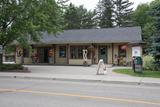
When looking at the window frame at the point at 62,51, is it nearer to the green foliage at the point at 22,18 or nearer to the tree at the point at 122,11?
the green foliage at the point at 22,18

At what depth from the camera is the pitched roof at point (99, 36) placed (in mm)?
34625

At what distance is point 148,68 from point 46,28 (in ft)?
31.7

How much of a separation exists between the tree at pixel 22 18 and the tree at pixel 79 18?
50056mm

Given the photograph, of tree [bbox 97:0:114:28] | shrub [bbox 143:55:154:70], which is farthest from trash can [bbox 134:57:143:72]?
tree [bbox 97:0:114:28]

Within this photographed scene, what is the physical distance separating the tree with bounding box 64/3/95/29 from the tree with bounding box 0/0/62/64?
5006 centimetres

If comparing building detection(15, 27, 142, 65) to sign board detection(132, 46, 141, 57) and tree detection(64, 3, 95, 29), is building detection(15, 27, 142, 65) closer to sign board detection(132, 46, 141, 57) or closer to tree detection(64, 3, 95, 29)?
sign board detection(132, 46, 141, 57)

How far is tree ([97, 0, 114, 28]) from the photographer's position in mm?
80000

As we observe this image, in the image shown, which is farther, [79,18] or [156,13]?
[79,18]

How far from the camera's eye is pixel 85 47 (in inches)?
1437

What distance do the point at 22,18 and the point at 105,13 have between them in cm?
5800

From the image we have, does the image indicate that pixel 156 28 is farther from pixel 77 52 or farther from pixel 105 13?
pixel 105 13

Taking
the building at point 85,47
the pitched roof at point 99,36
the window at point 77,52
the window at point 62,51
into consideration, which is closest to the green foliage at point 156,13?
the building at point 85,47

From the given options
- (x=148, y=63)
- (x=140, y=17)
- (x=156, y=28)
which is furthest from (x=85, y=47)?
(x=140, y=17)

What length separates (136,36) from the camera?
34.8m
